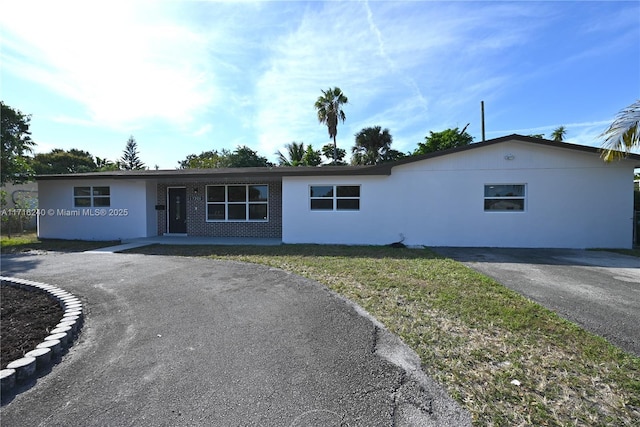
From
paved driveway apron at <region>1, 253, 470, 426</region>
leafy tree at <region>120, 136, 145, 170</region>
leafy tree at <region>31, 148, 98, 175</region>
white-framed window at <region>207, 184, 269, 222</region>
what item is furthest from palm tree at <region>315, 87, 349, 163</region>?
leafy tree at <region>120, 136, 145, 170</region>

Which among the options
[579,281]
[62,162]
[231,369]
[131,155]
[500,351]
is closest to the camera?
[231,369]

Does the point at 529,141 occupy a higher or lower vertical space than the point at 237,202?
higher

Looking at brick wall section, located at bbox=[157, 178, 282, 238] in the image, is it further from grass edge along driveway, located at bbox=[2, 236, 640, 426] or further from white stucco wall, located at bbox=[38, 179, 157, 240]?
grass edge along driveway, located at bbox=[2, 236, 640, 426]

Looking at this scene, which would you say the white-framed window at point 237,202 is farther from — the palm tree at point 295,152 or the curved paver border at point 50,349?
the palm tree at point 295,152

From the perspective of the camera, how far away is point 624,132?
327 inches

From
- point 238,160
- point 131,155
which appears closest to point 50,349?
point 238,160

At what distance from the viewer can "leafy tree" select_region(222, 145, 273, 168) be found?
102ft

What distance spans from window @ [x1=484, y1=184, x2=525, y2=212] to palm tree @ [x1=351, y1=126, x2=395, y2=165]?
16125 mm

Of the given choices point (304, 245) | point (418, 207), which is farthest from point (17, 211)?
point (418, 207)

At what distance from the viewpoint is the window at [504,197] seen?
10164 millimetres

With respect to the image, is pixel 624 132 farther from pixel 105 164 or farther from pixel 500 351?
pixel 105 164

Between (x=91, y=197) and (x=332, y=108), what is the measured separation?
17.9 metres

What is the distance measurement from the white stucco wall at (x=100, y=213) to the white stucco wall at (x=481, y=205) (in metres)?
6.41

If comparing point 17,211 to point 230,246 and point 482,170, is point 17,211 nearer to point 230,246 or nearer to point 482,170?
point 230,246
